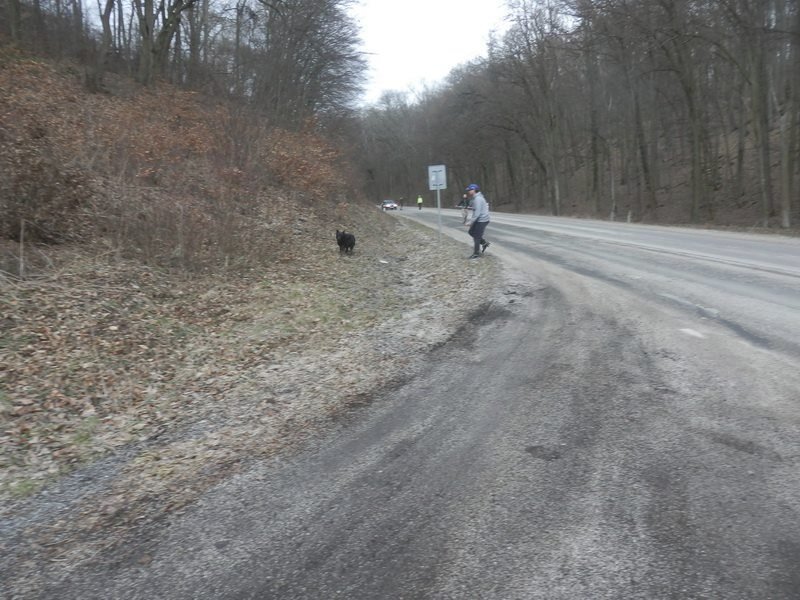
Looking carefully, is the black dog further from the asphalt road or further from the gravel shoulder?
the asphalt road

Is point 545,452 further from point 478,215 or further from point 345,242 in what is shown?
point 345,242

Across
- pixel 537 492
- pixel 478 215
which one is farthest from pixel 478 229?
pixel 537 492

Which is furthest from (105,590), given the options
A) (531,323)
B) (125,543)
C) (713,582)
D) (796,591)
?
(531,323)

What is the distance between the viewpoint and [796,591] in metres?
2.63

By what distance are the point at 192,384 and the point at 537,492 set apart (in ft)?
15.2

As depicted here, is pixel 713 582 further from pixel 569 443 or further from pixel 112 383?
pixel 112 383

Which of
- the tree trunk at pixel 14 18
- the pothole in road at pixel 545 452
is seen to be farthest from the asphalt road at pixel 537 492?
the tree trunk at pixel 14 18

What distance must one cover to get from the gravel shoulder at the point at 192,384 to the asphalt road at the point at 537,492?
415mm

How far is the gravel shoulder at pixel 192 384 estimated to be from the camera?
391 cm

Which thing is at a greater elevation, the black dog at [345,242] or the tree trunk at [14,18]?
the tree trunk at [14,18]

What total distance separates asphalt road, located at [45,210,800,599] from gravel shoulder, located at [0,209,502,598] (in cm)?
41

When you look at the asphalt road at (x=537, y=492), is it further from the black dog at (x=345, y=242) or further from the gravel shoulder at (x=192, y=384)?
the black dog at (x=345, y=242)

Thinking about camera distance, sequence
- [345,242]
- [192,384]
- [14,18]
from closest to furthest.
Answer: [192,384], [345,242], [14,18]

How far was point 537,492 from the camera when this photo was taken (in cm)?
365
